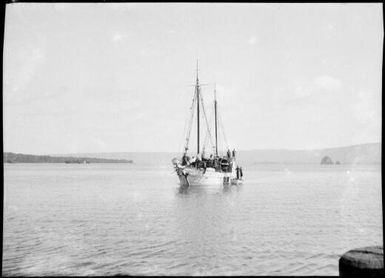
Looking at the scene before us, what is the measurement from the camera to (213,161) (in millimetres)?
26172

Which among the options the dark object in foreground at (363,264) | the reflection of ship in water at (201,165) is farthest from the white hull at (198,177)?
the dark object in foreground at (363,264)

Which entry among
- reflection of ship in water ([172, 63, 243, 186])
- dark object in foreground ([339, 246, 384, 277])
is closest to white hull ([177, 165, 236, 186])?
reflection of ship in water ([172, 63, 243, 186])

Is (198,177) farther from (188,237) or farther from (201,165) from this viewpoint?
(188,237)

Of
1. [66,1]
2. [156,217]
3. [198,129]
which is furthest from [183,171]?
[66,1]

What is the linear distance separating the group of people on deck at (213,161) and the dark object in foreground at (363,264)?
838 inches

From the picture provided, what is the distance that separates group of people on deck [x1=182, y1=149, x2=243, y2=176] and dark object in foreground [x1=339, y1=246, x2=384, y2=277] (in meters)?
21.3

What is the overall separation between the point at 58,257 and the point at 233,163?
19.4 meters

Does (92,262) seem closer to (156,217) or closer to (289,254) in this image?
(289,254)

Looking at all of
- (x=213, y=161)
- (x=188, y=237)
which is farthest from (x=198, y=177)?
(x=188, y=237)

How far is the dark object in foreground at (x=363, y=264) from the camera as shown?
99.2 inches

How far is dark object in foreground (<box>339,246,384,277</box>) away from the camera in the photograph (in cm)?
252

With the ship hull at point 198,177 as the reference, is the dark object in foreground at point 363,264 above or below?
above

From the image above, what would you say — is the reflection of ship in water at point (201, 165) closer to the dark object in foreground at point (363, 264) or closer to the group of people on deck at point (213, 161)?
the group of people on deck at point (213, 161)

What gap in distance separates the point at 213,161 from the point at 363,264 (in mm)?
Answer: 23639
